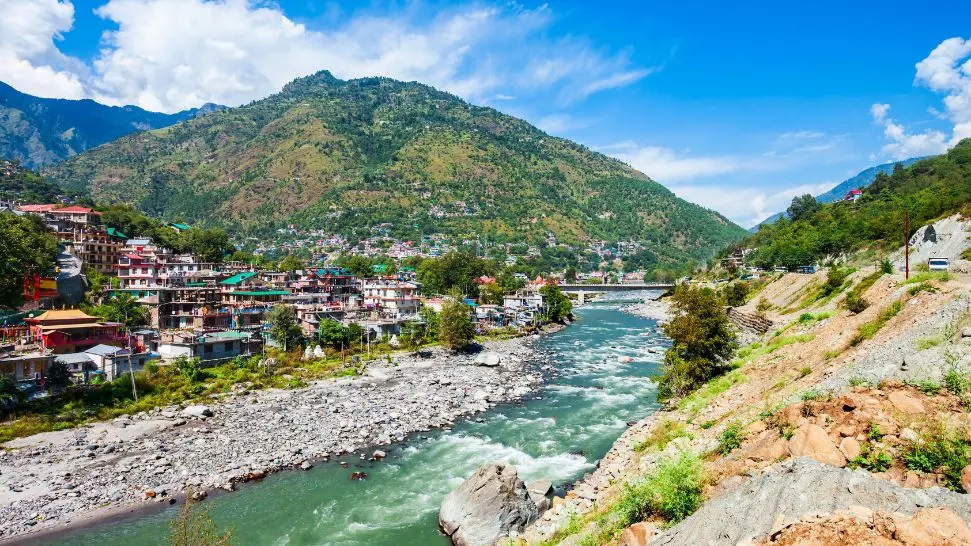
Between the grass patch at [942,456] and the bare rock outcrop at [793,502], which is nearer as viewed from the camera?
the bare rock outcrop at [793,502]

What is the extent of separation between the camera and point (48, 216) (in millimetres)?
58312

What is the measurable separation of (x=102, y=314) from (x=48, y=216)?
28003mm

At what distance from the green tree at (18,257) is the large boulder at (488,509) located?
37.0 metres

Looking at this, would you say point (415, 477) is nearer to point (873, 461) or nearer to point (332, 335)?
point (873, 461)

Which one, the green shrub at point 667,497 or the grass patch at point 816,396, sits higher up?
the grass patch at point 816,396

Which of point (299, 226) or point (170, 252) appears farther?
point (299, 226)

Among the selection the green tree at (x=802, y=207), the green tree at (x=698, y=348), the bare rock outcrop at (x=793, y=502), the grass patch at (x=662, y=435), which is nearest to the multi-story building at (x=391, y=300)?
the green tree at (x=698, y=348)

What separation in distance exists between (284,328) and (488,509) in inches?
1255

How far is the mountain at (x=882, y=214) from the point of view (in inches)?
2250

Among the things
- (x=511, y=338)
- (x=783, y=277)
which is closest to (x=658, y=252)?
(x=783, y=277)

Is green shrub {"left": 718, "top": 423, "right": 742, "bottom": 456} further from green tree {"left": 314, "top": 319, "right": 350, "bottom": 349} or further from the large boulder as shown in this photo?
green tree {"left": 314, "top": 319, "right": 350, "bottom": 349}

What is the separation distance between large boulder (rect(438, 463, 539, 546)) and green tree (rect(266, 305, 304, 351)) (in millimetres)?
29815

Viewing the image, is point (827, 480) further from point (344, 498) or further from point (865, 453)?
point (344, 498)

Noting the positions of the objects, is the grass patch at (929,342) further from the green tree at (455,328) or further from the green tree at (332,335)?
the green tree at (332,335)
